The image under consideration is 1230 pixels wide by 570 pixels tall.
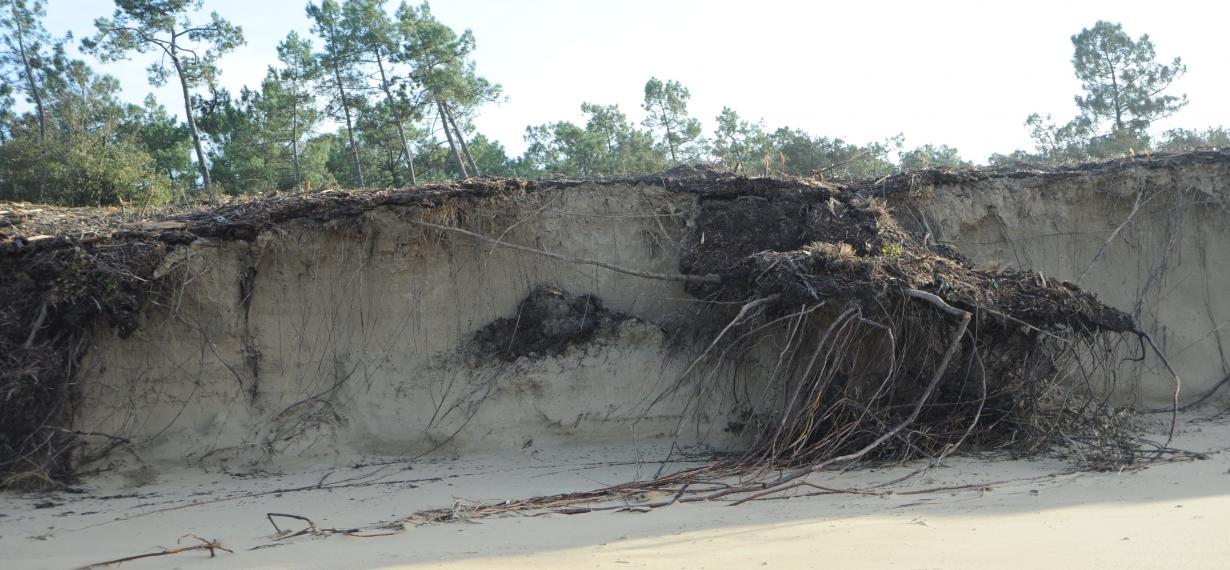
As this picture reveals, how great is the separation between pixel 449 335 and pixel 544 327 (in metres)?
0.88

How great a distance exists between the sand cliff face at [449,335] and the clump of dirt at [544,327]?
0.15ft

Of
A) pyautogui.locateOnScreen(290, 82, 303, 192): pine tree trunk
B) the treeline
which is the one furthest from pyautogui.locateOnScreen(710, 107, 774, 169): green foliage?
pyautogui.locateOnScreen(290, 82, 303, 192): pine tree trunk

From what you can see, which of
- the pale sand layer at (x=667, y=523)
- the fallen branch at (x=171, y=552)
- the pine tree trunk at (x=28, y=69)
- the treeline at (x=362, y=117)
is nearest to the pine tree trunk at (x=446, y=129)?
the treeline at (x=362, y=117)

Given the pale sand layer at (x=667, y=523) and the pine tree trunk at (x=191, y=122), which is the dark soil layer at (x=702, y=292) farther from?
the pine tree trunk at (x=191, y=122)

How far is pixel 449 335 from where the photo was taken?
27.5 feet

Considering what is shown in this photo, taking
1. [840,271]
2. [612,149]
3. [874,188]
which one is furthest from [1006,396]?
[612,149]

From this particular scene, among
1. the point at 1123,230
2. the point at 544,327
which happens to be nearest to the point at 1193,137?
the point at 1123,230

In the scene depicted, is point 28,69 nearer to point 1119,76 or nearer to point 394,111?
point 394,111

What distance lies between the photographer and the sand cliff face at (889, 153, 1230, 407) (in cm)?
918

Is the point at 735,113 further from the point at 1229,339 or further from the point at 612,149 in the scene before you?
the point at 1229,339

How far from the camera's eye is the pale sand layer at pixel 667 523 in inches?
175

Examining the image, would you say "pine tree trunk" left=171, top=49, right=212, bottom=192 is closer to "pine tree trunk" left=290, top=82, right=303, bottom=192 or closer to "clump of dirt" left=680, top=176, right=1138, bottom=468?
"pine tree trunk" left=290, top=82, right=303, bottom=192

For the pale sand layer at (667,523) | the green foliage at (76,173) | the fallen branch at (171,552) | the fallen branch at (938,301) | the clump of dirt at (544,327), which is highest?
the green foliage at (76,173)

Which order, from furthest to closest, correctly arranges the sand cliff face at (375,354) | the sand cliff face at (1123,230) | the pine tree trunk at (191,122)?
the pine tree trunk at (191,122), the sand cliff face at (1123,230), the sand cliff face at (375,354)
